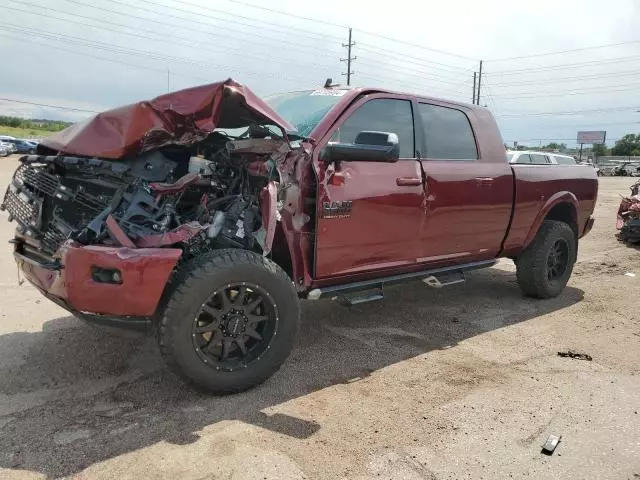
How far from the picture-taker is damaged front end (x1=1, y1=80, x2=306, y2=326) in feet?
9.95

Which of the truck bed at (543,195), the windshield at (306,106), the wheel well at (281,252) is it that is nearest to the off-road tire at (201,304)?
the wheel well at (281,252)

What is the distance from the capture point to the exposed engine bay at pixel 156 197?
128 inches

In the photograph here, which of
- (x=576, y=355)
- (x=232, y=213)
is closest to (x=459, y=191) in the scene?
(x=576, y=355)

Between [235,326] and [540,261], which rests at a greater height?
[540,261]

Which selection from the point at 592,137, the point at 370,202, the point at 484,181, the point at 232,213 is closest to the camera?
the point at 232,213

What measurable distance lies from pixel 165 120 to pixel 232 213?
721mm

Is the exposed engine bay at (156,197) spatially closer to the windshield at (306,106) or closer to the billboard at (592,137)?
the windshield at (306,106)

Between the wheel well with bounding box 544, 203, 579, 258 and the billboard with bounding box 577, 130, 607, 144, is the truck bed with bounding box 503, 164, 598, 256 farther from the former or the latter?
the billboard with bounding box 577, 130, 607, 144

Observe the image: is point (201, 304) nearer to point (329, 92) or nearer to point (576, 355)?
point (329, 92)

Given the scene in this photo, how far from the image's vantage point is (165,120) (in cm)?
345

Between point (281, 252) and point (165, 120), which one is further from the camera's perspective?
point (281, 252)

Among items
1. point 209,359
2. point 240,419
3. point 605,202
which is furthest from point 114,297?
point 605,202

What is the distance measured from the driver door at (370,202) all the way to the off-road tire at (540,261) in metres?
1.97

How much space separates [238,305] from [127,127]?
1314 mm
